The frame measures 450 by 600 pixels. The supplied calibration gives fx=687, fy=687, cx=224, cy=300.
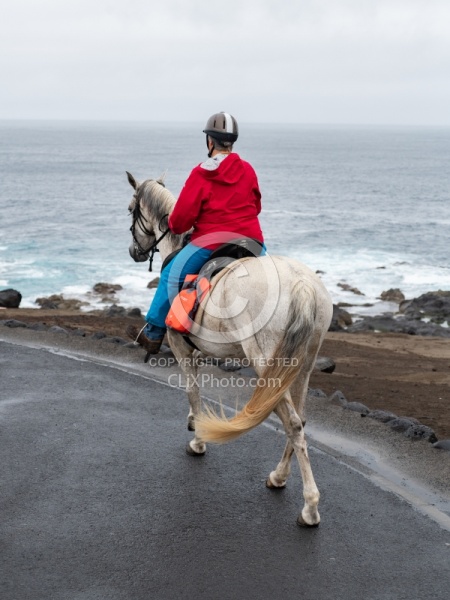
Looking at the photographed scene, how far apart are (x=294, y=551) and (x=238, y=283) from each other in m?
2.53

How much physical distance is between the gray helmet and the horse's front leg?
2.26 meters

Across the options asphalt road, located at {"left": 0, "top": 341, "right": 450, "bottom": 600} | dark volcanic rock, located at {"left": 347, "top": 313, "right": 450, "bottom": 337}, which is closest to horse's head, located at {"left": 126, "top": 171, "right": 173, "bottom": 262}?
asphalt road, located at {"left": 0, "top": 341, "right": 450, "bottom": 600}

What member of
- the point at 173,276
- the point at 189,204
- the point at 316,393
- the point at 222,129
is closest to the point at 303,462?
the point at 173,276

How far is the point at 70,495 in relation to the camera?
717 cm

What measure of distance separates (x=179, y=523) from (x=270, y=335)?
2.06 meters

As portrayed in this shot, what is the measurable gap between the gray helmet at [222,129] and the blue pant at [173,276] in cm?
115

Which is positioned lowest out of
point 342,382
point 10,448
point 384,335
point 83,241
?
point 83,241

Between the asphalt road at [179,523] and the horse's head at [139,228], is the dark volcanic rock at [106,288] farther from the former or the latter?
the horse's head at [139,228]

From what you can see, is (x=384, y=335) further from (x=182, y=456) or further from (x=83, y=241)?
(x=83, y=241)

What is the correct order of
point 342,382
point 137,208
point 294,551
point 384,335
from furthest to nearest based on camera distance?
point 384,335
point 342,382
point 137,208
point 294,551

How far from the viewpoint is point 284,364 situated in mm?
6359

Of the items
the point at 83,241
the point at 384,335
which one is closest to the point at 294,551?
the point at 384,335

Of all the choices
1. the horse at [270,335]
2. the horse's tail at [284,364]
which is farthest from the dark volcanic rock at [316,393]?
the horse's tail at [284,364]

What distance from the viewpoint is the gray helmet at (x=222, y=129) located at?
708 cm
